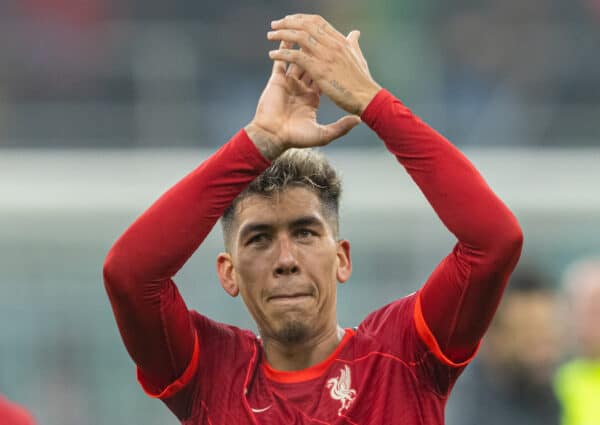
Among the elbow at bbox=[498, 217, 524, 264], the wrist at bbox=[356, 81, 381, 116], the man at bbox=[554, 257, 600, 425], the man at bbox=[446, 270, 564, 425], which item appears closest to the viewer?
the elbow at bbox=[498, 217, 524, 264]

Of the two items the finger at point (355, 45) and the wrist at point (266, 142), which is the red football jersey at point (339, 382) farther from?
the finger at point (355, 45)

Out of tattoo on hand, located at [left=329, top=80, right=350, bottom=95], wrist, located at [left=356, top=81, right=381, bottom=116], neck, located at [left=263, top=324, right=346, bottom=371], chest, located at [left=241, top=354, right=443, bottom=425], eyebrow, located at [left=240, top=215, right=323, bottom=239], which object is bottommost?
chest, located at [left=241, top=354, right=443, bottom=425]

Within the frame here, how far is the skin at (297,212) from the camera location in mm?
3061

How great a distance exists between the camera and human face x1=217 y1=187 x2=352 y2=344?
314cm

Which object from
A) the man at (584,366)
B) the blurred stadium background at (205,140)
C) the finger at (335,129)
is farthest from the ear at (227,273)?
the blurred stadium background at (205,140)

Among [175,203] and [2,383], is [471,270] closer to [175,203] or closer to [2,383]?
[175,203]

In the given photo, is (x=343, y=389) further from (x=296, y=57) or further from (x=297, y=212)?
(x=296, y=57)

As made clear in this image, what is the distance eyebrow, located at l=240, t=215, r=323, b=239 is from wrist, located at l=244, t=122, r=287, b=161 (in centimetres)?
20

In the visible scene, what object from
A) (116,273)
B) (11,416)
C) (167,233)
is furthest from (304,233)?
(11,416)

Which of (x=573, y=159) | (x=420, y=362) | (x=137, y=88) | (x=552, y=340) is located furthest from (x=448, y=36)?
(x=420, y=362)

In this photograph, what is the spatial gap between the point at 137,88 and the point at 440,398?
6346 millimetres

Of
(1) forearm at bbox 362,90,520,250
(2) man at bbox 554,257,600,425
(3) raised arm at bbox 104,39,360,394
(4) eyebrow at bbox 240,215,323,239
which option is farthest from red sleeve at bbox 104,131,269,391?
(2) man at bbox 554,257,600,425

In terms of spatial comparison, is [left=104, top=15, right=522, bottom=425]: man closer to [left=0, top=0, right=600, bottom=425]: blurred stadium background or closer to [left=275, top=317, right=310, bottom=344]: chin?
[left=275, top=317, right=310, bottom=344]: chin

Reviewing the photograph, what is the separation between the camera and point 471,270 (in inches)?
117
